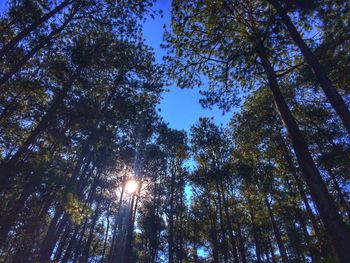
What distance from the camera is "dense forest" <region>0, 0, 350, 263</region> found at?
9250mm

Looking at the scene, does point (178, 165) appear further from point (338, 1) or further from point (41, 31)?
point (338, 1)

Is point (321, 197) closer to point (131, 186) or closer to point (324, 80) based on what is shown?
point (324, 80)

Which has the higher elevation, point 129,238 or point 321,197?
point 129,238

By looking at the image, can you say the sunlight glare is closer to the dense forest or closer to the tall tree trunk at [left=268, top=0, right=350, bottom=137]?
the dense forest

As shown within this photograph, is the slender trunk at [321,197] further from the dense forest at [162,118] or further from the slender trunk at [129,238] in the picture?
the slender trunk at [129,238]

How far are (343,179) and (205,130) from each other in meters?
13.1

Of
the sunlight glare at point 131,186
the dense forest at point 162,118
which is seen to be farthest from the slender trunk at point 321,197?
the sunlight glare at point 131,186

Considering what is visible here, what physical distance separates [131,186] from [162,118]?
8378 mm

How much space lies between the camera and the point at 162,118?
1014 inches

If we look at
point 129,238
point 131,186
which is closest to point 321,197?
point 129,238

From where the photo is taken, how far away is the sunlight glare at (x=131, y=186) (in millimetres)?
25334

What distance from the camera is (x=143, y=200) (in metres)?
28.1

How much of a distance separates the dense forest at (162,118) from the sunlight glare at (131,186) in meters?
0.12

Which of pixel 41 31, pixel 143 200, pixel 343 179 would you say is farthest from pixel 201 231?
pixel 41 31
